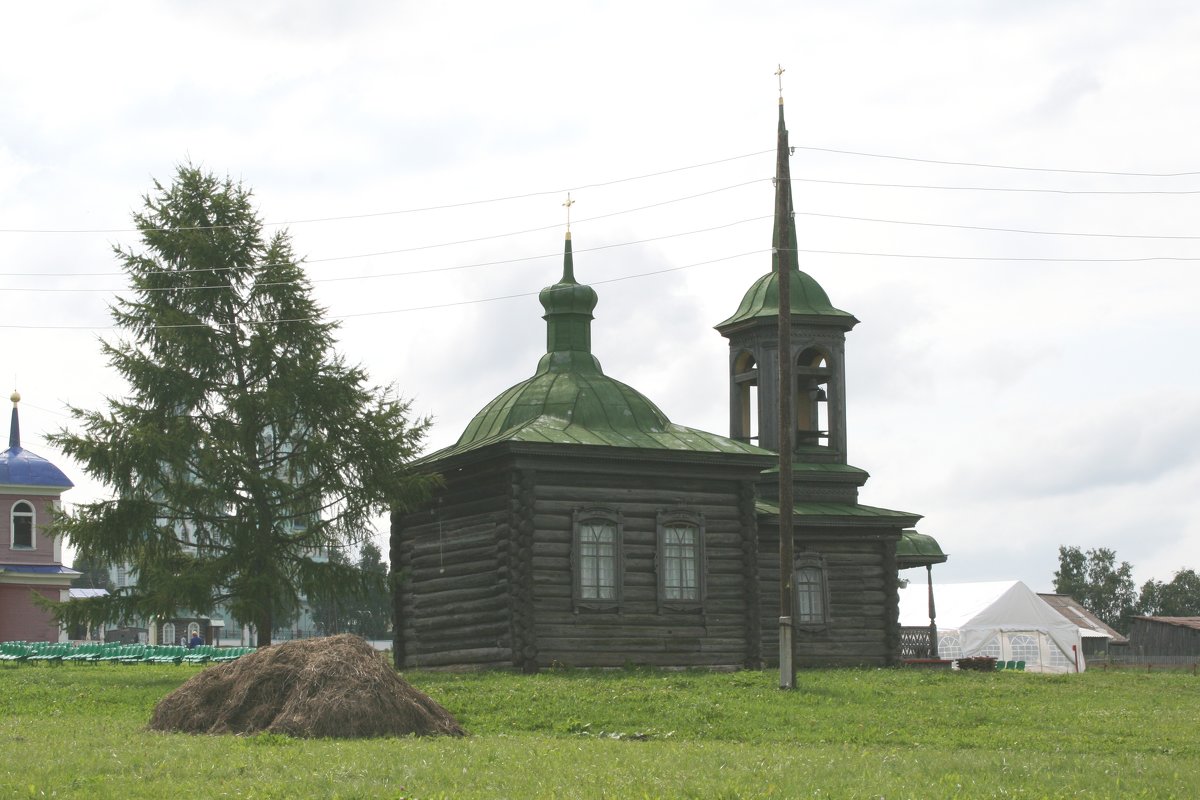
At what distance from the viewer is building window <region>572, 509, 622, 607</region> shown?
30.5 m

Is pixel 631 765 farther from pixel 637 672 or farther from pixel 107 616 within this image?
pixel 107 616

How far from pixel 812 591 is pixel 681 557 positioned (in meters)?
5.81

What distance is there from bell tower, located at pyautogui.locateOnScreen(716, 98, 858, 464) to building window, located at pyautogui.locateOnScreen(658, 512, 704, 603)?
683cm

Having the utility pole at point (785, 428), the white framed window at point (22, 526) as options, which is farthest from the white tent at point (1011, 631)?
the white framed window at point (22, 526)

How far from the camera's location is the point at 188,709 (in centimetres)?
1928

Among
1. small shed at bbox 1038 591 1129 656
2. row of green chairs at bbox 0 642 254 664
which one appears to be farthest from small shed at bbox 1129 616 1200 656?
row of green chairs at bbox 0 642 254 664

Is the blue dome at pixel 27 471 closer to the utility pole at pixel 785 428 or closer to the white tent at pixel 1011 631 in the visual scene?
the white tent at pixel 1011 631

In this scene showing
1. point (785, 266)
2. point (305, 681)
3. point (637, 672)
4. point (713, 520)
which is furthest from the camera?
point (713, 520)

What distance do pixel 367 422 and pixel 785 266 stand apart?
924 centimetres

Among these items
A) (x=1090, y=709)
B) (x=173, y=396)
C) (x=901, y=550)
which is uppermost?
(x=173, y=396)

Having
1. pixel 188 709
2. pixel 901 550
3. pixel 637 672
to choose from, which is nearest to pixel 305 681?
pixel 188 709

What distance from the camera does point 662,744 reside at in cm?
1864

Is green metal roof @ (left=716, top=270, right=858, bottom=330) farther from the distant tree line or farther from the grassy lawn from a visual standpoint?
the distant tree line

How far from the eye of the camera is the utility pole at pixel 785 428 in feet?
85.5
